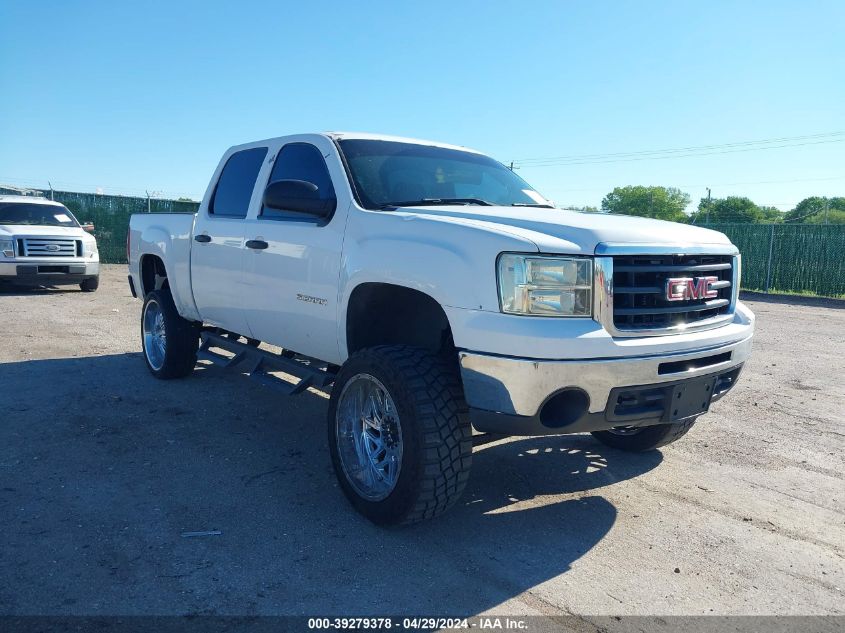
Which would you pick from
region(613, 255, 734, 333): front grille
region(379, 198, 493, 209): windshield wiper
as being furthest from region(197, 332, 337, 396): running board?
region(613, 255, 734, 333): front grille

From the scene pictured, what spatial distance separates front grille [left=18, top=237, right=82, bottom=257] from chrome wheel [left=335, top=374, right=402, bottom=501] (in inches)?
456

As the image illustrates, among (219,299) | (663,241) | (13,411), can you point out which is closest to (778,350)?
(663,241)

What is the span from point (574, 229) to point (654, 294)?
1.70ft

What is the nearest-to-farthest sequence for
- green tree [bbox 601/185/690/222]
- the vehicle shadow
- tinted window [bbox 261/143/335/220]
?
1. tinted window [bbox 261/143/335/220]
2. the vehicle shadow
3. green tree [bbox 601/185/690/222]

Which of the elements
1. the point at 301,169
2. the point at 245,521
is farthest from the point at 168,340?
the point at 245,521

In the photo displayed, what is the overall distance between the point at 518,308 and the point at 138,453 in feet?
9.50

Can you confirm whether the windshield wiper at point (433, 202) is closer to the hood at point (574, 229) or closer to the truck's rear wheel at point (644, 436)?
the hood at point (574, 229)

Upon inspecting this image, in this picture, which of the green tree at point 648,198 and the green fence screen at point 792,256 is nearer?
the green fence screen at point 792,256

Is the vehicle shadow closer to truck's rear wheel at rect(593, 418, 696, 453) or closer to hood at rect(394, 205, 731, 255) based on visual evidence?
hood at rect(394, 205, 731, 255)

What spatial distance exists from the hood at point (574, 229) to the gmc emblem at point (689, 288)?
0.18 metres

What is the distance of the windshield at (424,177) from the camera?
4180mm

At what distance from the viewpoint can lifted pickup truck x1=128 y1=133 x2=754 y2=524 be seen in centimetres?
306

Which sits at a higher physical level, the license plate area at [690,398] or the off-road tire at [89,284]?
the license plate area at [690,398]

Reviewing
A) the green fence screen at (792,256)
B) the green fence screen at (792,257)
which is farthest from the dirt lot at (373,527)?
the green fence screen at (792,257)
